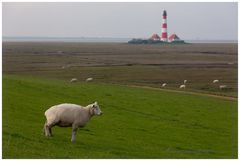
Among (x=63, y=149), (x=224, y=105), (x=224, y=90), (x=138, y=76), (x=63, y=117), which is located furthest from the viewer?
(x=138, y=76)

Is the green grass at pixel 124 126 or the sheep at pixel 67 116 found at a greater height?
the sheep at pixel 67 116

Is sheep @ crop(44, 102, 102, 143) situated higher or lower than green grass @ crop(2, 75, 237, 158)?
higher

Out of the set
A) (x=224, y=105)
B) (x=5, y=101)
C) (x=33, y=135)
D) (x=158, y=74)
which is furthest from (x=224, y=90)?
(x=33, y=135)

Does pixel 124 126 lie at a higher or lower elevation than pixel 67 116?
lower

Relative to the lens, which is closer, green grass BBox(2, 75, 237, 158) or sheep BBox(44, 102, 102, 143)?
green grass BBox(2, 75, 237, 158)

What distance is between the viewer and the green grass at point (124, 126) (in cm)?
1677

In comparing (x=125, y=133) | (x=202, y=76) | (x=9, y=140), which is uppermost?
(x=9, y=140)

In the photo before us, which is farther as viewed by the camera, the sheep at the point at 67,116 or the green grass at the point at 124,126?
the sheep at the point at 67,116

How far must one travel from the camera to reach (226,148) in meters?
21.5

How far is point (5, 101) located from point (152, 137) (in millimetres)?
8536

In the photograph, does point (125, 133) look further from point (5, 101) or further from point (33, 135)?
point (5, 101)

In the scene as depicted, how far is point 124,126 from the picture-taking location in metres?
24.3

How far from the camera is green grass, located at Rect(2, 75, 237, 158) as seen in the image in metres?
16.8

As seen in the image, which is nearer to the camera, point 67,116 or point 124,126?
point 67,116
